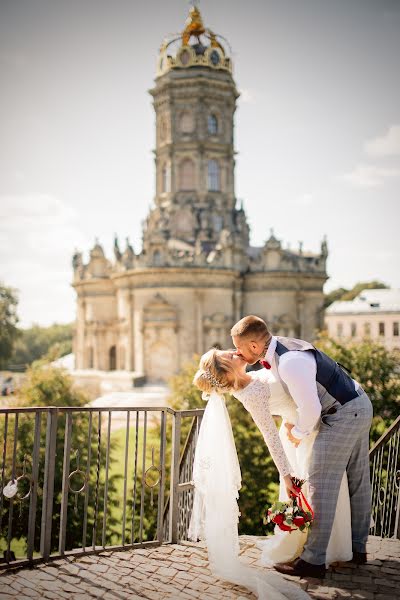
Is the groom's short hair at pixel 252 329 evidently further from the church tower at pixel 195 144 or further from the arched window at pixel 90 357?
the arched window at pixel 90 357

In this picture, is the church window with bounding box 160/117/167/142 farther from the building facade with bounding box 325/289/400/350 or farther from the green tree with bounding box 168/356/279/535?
the green tree with bounding box 168/356/279/535

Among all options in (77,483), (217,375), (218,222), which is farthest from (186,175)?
(217,375)

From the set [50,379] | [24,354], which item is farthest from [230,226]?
[24,354]

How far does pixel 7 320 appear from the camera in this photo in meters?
57.2

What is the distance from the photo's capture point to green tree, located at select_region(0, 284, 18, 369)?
56.8 meters

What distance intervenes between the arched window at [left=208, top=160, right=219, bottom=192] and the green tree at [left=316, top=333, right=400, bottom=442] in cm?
2301

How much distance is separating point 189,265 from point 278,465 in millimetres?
34978

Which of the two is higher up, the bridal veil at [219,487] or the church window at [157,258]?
the church window at [157,258]

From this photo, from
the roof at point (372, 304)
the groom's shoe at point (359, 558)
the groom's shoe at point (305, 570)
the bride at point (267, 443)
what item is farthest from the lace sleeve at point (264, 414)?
the roof at point (372, 304)

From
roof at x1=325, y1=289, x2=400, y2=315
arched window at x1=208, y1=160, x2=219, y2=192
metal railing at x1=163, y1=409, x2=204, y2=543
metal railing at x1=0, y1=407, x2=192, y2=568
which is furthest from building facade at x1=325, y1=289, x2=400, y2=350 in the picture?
metal railing at x1=163, y1=409, x2=204, y2=543

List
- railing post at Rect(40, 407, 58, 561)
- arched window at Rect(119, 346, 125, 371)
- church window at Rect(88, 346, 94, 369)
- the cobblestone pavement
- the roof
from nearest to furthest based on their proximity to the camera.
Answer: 1. the cobblestone pavement
2. railing post at Rect(40, 407, 58, 561)
3. arched window at Rect(119, 346, 125, 371)
4. church window at Rect(88, 346, 94, 369)
5. the roof

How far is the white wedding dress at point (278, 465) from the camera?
17.5ft

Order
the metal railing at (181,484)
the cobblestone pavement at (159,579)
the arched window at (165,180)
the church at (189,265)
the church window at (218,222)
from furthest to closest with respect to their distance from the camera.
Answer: the arched window at (165,180), the church window at (218,222), the church at (189,265), the metal railing at (181,484), the cobblestone pavement at (159,579)

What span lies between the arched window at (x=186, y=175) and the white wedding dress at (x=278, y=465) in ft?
134
